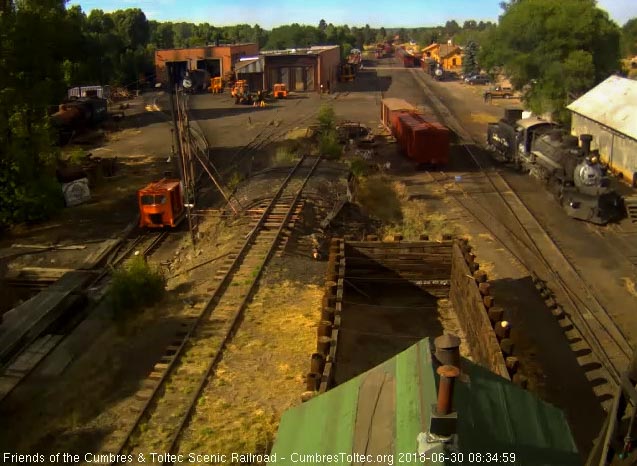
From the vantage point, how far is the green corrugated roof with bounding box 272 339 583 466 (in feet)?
13.9

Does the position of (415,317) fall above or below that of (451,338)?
below

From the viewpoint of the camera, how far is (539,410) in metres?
4.93

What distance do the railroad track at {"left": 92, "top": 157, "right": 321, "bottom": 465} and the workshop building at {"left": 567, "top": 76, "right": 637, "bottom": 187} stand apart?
15.8 metres

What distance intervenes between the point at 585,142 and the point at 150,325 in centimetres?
1618

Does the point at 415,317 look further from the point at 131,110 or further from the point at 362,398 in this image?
the point at 131,110

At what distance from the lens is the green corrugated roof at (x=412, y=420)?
4230 millimetres

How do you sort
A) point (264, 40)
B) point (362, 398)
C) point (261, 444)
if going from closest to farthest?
point (362, 398) → point (261, 444) → point (264, 40)

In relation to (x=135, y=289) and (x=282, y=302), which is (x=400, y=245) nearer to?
(x=282, y=302)

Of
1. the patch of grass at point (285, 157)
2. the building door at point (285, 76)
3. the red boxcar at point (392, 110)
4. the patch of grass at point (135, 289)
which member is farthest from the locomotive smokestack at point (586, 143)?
the building door at point (285, 76)

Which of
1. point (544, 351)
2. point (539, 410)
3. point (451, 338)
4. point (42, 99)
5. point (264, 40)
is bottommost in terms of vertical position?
point (544, 351)

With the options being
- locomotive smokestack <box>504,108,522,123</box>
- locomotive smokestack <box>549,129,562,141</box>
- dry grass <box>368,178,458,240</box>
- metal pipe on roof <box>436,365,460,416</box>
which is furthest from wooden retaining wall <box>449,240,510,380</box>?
locomotive smokestack <box>504,108,522,123</box>

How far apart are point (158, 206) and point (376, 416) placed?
58.0 feet

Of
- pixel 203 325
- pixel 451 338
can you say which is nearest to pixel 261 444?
pixel 203 325

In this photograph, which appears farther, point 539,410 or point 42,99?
point 42,99
